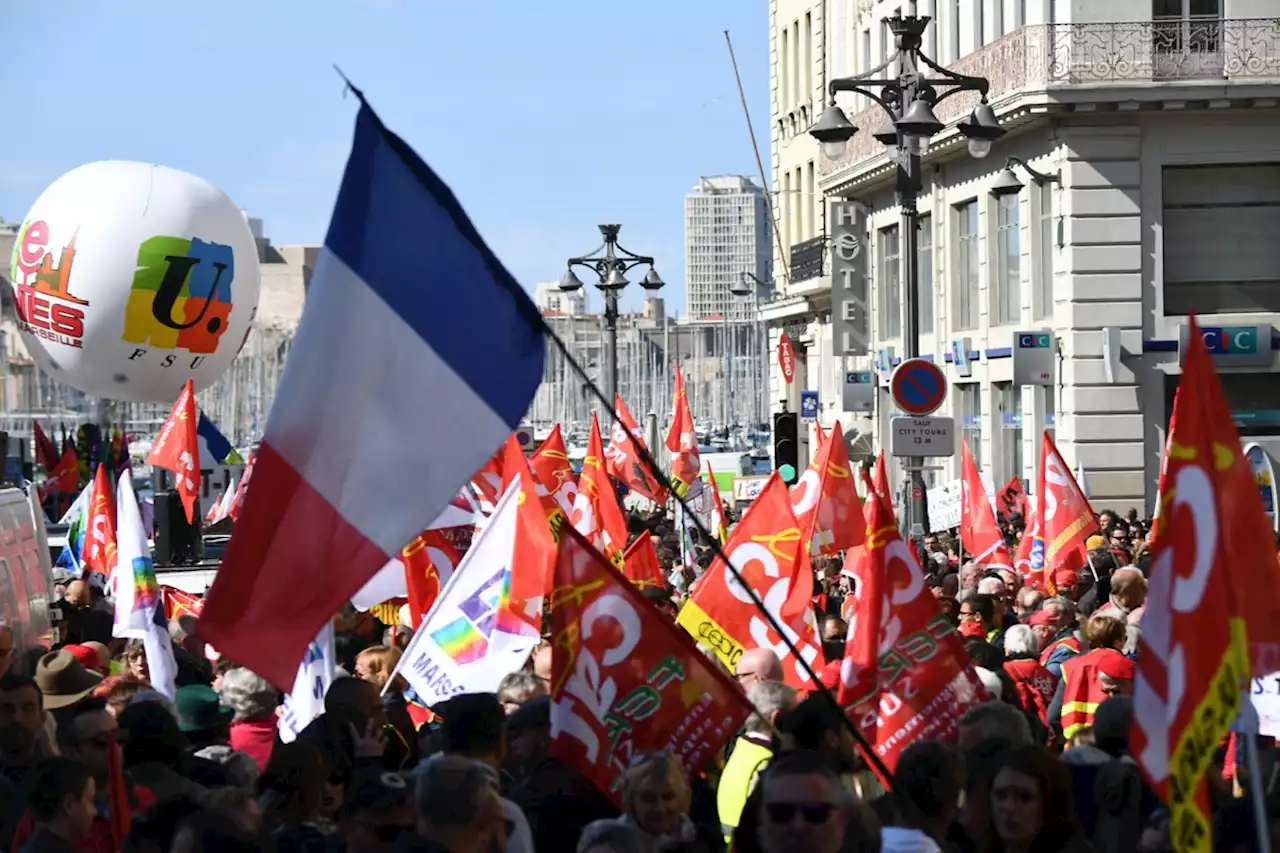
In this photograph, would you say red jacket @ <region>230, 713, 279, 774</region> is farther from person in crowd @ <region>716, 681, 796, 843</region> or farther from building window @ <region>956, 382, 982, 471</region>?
building window @ <region>956, 382, 982, 471</region>

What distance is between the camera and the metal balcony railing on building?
152 ft

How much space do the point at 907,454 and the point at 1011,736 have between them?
11.0 metres

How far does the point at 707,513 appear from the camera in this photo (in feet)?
92.4

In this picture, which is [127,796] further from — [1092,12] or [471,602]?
[1092,12]

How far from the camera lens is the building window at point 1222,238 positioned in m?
29.0

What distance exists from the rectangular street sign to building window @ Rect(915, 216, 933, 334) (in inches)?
736

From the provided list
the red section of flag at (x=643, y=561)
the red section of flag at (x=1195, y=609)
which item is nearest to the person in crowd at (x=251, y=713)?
the red section of flag at (x=1195, y=609)

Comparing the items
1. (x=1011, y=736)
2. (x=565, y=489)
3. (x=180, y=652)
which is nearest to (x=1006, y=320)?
(x=565, y=489)

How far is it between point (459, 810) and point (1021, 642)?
5429 millimetres

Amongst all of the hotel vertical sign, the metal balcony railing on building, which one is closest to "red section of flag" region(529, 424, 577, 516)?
the hotel vertical sign

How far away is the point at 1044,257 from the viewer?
30.7 metres

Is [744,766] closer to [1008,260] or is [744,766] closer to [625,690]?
[625,690]

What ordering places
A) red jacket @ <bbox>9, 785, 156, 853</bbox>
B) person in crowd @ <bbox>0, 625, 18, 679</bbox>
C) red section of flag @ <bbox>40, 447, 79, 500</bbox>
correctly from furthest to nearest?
red section of flag @ <bbox>40, 447, 79, 500</bbox> → person in crowd @ <bbox>0, 625, 18, 679</bbox> → red jacket @ <bbox>9, 785, 156, 853</bbox>

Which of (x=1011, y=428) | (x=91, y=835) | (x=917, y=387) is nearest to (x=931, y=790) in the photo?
(x=91, y=835)
